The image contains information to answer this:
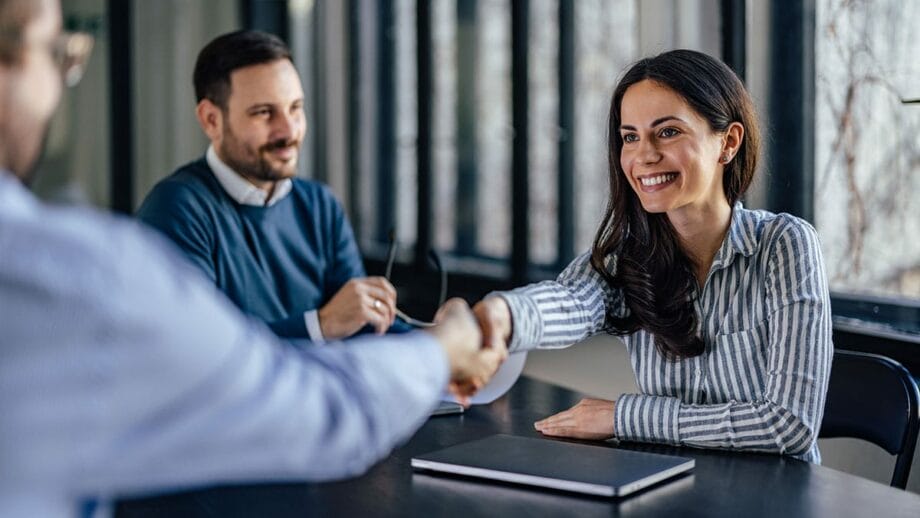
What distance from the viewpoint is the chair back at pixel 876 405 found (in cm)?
194

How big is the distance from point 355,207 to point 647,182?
11.5 feet

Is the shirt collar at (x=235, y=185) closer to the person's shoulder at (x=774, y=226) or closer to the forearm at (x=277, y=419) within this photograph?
the person's shoulder at (x=774, y=226)

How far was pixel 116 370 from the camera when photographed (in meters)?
0.66

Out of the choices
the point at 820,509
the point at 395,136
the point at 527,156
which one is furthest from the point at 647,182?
the point at 395,136

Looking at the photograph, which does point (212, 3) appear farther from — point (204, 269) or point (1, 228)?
point (1, 228)

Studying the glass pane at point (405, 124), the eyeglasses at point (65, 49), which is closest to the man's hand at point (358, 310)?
the eyeglasses at point (65, 49)

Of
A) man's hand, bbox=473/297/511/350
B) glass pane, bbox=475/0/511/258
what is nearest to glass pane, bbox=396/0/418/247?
glass pane, bbox=475/0/511/258

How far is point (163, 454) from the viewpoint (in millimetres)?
699

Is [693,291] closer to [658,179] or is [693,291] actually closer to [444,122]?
[658,179]

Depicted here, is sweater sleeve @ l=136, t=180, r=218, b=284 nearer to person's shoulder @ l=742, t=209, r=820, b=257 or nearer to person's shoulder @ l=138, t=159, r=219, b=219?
person's shoulder @ l=138, t=159, r=219, b=219

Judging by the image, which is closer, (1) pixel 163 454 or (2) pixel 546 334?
(1) pixel 163 454

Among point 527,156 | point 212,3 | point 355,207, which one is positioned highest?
point 212,3

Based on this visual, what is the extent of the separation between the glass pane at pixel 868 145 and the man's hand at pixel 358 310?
3.65ft

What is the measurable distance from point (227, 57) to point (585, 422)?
1540mm
